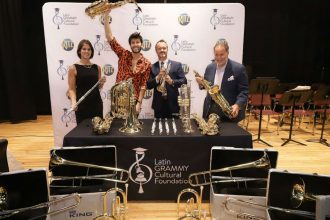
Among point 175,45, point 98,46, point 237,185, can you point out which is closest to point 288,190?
point 237,185

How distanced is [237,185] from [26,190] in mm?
2144

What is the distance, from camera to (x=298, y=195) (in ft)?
8.07

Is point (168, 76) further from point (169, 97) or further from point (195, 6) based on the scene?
point (195, 6)

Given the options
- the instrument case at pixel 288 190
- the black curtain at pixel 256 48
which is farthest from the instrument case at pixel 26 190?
the black curtain at pixel 256 48

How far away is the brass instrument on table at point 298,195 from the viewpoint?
2.44m

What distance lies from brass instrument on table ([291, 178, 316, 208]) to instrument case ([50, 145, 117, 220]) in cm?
171

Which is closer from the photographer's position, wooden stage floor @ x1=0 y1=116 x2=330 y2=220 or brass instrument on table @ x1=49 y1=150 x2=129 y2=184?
brass instrument on table @ x1=49 y1=150 x2=129 y2=184

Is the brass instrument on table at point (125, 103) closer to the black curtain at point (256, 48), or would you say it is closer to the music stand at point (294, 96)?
the music stand at point (294, 96)

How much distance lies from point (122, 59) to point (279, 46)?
6168 millimetres

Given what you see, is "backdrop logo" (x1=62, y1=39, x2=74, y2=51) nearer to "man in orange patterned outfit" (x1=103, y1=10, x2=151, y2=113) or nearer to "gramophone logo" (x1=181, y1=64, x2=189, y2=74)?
"man in orange patterned outfit" (x1=103, y1=10, x2=151, y2=113)

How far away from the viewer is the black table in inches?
129

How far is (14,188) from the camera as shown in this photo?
2.41 metres

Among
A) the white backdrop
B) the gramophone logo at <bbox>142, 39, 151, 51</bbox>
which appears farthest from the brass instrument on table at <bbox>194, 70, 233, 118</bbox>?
the gramophone logo at <bbox>142, 39, 151, 51</bbox>

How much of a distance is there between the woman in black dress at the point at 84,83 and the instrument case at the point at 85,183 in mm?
1570
